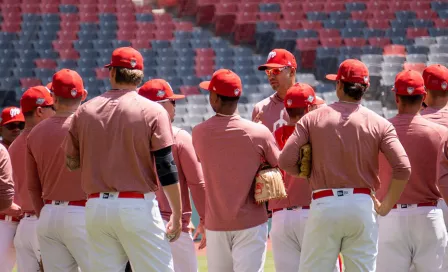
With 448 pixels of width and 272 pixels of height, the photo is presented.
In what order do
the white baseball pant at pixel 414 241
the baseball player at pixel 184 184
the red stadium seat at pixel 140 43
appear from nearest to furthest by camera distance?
the white baseball pant at pixel 414 241, the baseball player at pixel 184 184, the red stadium seat at pixel 140 43

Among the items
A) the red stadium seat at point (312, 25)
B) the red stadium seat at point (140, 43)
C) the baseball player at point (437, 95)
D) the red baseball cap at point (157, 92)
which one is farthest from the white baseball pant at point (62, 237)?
the red stadium seat at point (312, 25)

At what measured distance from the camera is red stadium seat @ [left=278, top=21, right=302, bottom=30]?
18.0m

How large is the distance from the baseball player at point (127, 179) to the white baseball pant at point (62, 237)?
0.71 meters

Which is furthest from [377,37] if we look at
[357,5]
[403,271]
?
[403,271]

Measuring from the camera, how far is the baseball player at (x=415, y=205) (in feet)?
18.3

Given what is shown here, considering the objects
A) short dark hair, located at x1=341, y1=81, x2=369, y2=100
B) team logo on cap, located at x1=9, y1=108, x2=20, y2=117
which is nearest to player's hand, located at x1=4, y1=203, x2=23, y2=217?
team logo on cap, located at x1=9, y1=108, x2=20, y2=117

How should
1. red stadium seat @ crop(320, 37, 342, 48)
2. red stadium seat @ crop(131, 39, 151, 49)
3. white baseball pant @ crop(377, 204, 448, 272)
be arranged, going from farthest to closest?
red stadium seat @ crop(320, 37, 342, 48) < red stadium seat @ crop(131, 39, 151, 49) < white baseball pant @ crop(377, 204, 448, 272)

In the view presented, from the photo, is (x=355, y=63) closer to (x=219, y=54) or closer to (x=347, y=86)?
(x=347, y=86)

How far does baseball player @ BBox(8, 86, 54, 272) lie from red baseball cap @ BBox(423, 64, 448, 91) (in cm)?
293

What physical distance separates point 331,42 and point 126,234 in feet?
43.2

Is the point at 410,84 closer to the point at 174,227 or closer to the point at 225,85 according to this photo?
the point at 225,85

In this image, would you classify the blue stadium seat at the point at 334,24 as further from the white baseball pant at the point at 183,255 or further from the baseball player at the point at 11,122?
the white baseball pant at the point at 183,255

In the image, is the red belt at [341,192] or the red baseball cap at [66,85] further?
the red baseball cap at [66,85]

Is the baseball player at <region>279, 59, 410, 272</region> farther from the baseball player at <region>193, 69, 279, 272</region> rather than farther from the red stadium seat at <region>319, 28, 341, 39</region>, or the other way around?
the red stadium seat at <region>319, 28, 341, 39</region>
